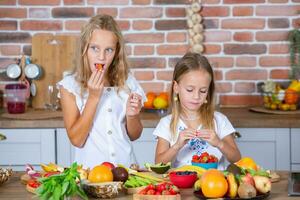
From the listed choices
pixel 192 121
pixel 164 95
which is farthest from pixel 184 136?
pixel 164 95

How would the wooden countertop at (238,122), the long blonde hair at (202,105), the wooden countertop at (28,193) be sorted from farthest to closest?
the wooden countertop at (238,122) < the long blonde hair at (202,105) < the wooden countertop at (28,193)

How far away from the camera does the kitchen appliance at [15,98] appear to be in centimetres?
456

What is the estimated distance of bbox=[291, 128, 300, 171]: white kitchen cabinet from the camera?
14.2 feet

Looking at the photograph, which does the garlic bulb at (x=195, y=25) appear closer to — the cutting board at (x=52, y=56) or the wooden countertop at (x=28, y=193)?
the cutting board at (x=52, y=56)

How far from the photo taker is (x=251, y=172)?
275cm

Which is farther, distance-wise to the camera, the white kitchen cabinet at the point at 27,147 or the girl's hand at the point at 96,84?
the white kitchen cabinet at the point at 27,147

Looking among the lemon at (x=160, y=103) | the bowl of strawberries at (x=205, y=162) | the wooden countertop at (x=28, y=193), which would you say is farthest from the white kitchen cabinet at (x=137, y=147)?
the wooden countertop at (x=28, y=193)

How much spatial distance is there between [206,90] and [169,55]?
142 cm

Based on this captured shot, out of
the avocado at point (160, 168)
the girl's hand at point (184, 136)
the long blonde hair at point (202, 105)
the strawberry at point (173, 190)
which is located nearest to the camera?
the strawberry at point (173, 190)

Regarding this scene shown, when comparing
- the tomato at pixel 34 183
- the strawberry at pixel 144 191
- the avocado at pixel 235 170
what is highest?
the avocado at pixel 235 170

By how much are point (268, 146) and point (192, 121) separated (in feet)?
2.93

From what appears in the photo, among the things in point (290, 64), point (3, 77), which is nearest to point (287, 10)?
point (290, 64)

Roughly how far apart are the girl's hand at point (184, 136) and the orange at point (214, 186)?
650mm

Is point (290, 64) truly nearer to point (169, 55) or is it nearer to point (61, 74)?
point (169, 55)
